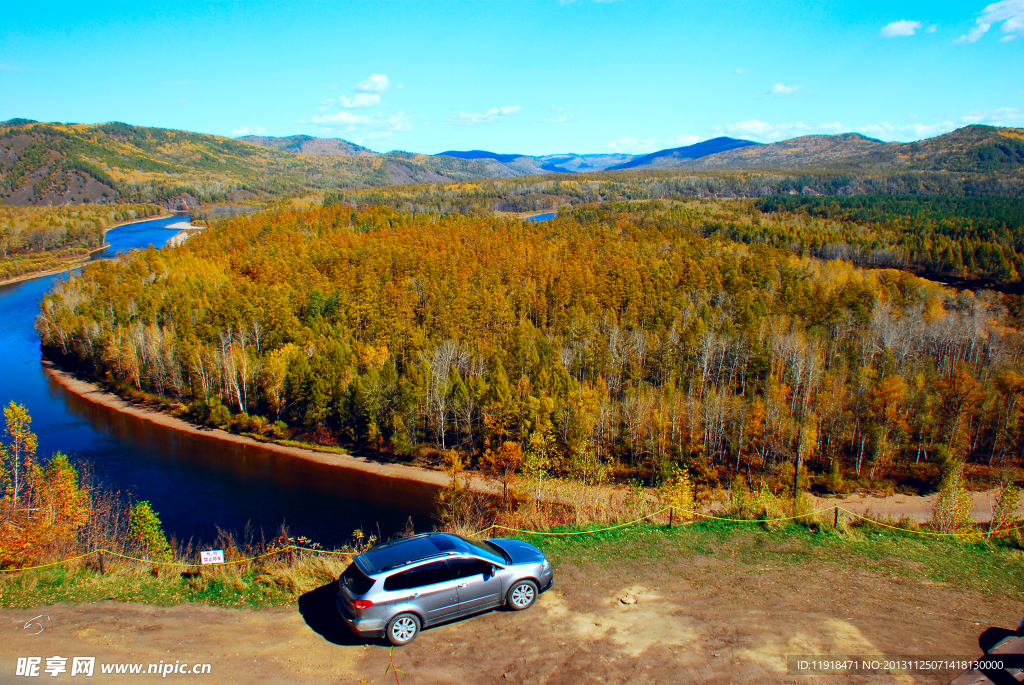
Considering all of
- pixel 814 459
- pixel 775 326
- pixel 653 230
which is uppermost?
pixel 653 230

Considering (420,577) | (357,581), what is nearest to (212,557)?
(357,581)

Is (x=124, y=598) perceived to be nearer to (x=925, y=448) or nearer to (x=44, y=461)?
(x=44, y=461)

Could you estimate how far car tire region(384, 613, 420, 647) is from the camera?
1130cm

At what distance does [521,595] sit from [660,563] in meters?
5.02

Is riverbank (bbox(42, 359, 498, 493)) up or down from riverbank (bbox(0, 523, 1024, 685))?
down

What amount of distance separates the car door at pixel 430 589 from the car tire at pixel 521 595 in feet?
4.22

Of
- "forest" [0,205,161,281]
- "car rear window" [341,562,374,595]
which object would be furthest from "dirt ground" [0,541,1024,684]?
"forest" [0,205,161,281]

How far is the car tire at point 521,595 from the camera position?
41.4 feet

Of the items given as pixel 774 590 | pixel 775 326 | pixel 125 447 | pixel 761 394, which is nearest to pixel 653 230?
pixel 775 326

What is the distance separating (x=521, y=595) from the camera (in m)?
12.8

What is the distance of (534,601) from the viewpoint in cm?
1308

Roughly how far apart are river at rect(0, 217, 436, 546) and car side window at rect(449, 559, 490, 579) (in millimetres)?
27063

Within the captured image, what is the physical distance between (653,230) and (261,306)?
254ft

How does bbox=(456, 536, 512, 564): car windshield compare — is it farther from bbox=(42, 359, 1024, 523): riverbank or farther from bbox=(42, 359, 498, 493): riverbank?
bbox=(42, 359, 498, 493): riverbank
